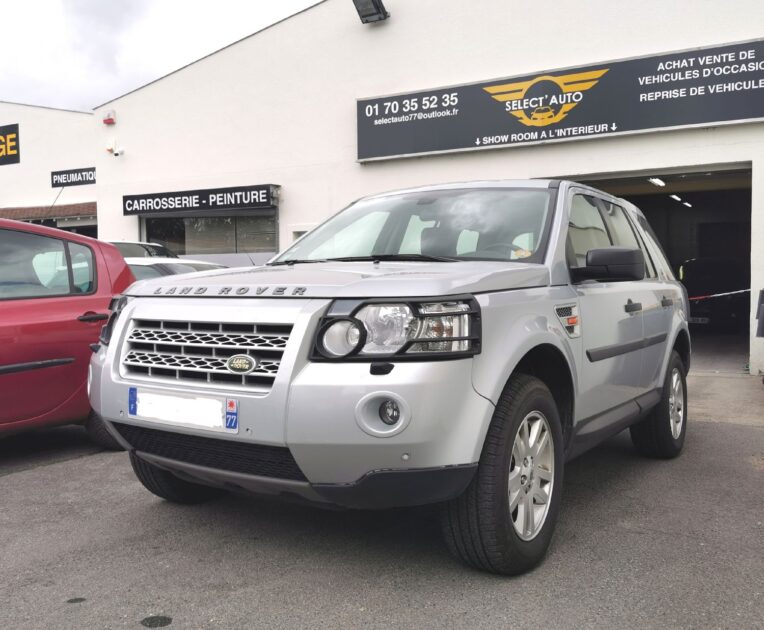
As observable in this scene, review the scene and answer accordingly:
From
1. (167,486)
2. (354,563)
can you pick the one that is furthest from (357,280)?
(167,486)

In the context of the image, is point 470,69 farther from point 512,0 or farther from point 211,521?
point 211,521

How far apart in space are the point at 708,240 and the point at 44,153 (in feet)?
67.1

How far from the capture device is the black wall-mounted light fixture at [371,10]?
473 inches

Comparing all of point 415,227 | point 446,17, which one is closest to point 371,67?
point 446,17

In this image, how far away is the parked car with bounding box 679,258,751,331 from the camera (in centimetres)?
1606

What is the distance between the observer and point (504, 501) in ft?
8.89

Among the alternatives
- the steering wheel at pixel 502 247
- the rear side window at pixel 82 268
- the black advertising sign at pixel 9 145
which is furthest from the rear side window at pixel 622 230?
the black advertising sign at pixel 9 145

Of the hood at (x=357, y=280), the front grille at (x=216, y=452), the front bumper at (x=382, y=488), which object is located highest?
the hood at (x=357, y=280)

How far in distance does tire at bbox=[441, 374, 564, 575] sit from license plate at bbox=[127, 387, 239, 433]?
864 mm

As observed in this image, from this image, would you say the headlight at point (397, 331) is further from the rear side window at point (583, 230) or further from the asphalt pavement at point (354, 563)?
the rear side window at point (583, 230)

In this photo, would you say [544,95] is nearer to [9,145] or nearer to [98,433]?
[98,433]

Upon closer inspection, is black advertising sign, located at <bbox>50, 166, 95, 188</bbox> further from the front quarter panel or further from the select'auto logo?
the front quarter panel

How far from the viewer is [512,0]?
439 inches

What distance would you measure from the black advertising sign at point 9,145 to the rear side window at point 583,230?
20316mm
